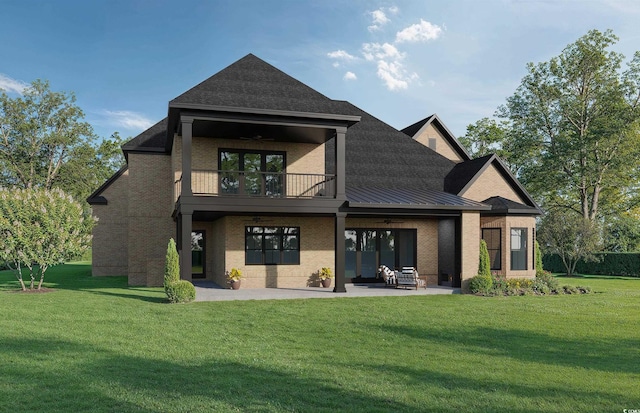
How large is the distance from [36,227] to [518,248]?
19.9 m

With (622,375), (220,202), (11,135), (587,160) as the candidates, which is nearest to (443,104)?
(587,160)

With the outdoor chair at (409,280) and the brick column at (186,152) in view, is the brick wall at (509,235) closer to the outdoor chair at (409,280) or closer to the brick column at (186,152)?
the outdoor chair at (409,280)

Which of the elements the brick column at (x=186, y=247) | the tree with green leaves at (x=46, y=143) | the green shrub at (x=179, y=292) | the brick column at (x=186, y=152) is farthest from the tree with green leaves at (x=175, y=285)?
the tree with green leaves at (x=46, y=143)

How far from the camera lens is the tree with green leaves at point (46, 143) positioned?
1919 inches

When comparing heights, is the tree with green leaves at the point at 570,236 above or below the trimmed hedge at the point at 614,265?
above

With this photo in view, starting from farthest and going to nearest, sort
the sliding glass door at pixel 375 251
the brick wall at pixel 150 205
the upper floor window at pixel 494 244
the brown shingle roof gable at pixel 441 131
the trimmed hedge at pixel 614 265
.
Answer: the trimmed hedge at pixel 614 265 → the brown shingle roof gable at pixel 441 131 → the brick wall at pixel 150 205 → the sliding glass door at pixel 375 251 → the upper floor window at pixel 494 244

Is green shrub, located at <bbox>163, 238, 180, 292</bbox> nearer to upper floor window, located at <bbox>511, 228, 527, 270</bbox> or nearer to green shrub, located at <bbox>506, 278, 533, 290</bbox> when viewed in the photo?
green shrub, located at <bbox>506, 278, 533, 290</bbox>

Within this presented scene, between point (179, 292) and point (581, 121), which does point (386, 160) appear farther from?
point (581, 121)

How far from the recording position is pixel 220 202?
56.9 ft

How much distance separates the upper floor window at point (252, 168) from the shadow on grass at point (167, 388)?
1315 cm

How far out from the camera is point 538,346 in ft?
32.1

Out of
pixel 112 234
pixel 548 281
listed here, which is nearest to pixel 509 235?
pixel 548 281

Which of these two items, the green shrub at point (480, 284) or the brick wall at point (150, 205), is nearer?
the green shrub at point (480, 284)

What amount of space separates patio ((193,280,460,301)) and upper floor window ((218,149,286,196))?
4.18 metres
